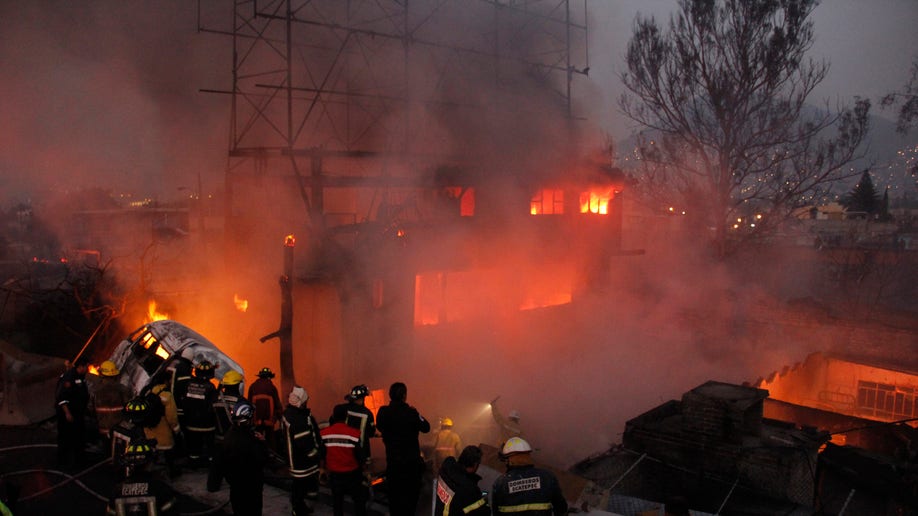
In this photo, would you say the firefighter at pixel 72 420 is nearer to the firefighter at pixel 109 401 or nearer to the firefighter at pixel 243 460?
the firefighter at pixel 109 401

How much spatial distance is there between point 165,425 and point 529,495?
3584 mm

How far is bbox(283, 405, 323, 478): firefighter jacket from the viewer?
442 centimetres

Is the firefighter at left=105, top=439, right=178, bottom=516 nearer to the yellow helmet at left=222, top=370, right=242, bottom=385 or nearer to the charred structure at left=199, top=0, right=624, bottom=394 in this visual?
the yellow helmet at left=222, top=370, right=242, bottom=385

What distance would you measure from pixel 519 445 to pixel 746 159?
687 inches

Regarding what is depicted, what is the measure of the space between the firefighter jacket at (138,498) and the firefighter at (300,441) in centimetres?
112

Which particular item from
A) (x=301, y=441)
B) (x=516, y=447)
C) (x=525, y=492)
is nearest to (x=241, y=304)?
(x=301, y=441)

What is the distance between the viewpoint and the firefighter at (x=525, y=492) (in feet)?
10.5

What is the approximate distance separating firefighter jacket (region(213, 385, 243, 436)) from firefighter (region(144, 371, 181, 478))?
0.34 meters

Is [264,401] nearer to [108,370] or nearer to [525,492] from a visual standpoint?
[108,370]

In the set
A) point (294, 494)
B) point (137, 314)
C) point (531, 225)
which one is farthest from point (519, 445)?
point (531, 225)

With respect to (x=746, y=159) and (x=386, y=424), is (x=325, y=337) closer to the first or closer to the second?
(x=386, y=424)

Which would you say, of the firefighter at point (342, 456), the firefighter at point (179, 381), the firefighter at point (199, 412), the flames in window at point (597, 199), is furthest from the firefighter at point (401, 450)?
the flames in window at point (597, 199)

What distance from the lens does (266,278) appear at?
12312 mm

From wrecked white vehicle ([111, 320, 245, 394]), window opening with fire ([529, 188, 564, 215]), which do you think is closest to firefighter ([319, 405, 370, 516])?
wrecked white vehicle ([111, 320, 245, 394])
